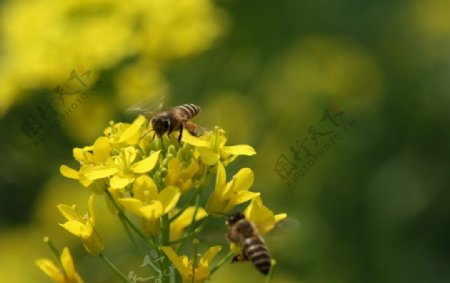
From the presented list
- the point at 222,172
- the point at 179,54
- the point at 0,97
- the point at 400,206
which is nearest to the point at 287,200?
the point at 400,206

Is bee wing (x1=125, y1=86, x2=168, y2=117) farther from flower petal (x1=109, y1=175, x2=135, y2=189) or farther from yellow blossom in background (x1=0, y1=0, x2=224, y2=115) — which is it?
yellow blossom in background (x1=0, y1=0, x2=224, y2=115)

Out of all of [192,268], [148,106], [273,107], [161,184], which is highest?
[273,107]

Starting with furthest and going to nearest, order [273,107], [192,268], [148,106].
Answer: [273,107] < [148,106] < [192,268]

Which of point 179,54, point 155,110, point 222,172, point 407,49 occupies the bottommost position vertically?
point 222,172

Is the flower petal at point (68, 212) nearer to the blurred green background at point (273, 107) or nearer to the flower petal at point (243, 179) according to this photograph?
the flower petal at point (243, 179)

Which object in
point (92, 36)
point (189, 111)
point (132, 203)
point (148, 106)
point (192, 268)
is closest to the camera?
point (132, 203)

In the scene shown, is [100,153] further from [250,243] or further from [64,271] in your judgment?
[250,243]

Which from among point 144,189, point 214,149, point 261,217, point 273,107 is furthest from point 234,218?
point 273,107

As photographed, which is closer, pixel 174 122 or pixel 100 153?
pixel 100 153

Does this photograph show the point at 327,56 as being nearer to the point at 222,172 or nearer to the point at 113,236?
the point at 113,236
